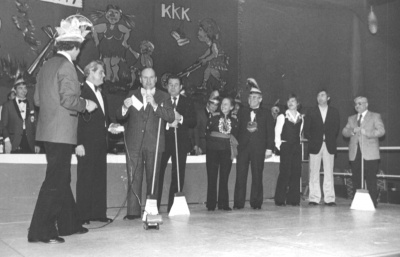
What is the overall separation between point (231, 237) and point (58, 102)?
1622 millimetres

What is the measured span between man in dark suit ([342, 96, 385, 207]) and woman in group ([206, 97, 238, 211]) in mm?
1809

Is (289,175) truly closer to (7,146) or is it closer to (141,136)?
(141,136)

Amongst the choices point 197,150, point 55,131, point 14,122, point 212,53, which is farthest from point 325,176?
point 14,122

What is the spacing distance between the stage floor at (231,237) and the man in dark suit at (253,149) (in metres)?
0.55

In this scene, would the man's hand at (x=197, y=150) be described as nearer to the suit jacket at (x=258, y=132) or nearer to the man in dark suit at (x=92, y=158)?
the suit jacket at (x=258, y=132)

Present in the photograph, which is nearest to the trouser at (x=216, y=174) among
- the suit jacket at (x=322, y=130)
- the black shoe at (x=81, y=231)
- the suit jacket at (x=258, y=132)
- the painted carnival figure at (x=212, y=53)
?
the suit jacket at (x=258, y=132)

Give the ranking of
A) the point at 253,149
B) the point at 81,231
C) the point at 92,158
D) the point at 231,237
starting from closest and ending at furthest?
the point at 231,237 → the point at 81,231 → the point at 92,158 → the point at 253,149

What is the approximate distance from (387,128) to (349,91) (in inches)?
50.6

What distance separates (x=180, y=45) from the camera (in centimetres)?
816

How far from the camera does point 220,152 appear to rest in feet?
18.4

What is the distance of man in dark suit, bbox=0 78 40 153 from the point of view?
246 inches

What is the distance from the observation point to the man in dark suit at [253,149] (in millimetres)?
5820

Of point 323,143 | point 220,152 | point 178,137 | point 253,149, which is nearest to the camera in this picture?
point 178,137

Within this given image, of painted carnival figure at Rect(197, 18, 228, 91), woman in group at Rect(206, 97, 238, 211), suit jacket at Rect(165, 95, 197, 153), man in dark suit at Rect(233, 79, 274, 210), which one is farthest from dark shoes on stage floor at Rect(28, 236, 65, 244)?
painted carnival figure at Rect(197, 18, 228, 91)
